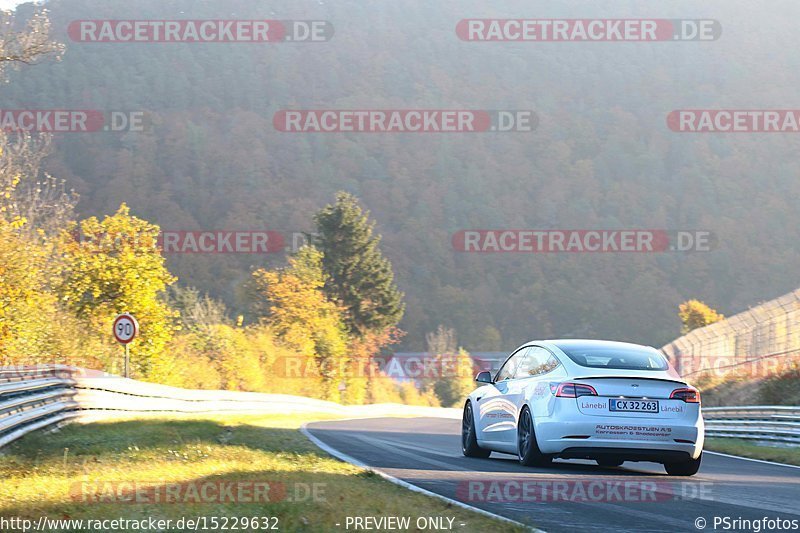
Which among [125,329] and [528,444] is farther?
[125,329]

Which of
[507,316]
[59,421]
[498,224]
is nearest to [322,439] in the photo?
[59,421]

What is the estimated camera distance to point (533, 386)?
12.5 metres

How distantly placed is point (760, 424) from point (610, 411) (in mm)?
12765

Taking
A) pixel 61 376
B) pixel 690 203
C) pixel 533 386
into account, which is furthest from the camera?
pixel 690 203

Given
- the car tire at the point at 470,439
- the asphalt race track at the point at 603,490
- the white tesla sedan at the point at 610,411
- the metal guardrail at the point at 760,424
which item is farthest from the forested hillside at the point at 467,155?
the white tesla sedan at the point at 610,411

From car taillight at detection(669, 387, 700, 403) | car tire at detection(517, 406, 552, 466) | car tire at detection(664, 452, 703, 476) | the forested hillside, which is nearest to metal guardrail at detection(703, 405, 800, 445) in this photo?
car tire at detection(664, 452, 703, 476)

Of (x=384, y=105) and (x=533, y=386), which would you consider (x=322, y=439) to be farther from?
(x=384, y=105)

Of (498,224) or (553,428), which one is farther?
(498,224)

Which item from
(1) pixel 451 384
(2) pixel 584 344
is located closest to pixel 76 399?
(2) pixel 584 344

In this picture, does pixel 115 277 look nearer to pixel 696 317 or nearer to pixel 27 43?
pixel 27 43

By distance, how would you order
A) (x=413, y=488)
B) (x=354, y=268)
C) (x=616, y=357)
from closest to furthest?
1. (x=413, y=488)
2. (x=616, y=357)
3. (x=354, y=268)

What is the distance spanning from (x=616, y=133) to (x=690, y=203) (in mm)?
21085

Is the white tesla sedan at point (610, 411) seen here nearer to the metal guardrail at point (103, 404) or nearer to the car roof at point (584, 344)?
the car roof at point (584, 344)

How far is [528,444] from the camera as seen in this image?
12.2 m
